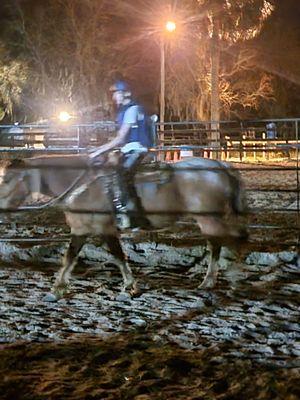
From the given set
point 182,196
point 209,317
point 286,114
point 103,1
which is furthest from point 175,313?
point 286,114

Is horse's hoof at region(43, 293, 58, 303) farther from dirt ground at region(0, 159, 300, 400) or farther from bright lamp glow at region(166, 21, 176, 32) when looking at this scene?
bright lamp glow at region(166, 21, 176, 32)

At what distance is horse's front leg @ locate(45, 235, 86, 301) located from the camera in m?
7.06

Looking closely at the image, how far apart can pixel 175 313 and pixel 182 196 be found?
1766 millimetres

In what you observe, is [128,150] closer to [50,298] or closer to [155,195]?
[155,195]

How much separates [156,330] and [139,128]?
108 inches

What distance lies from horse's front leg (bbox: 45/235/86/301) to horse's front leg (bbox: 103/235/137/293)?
306mm

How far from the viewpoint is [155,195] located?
773 cm

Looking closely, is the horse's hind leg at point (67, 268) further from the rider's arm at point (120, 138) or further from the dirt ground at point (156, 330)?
the rider's arm at point (120, 138)

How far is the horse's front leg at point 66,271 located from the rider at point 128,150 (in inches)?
22.4

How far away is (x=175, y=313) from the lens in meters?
6.40

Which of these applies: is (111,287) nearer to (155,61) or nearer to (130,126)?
(130,126)

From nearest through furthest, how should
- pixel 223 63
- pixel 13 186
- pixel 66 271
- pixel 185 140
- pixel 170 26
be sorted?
pixel 66 271, pixel 13 186, pixel 185 140, pixel 170 26, pixel 223 63

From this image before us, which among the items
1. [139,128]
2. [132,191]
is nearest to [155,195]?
[132,191]

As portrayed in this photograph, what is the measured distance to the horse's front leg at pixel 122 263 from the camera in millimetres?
7305
